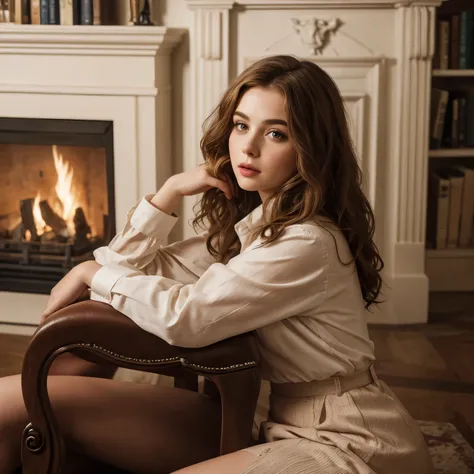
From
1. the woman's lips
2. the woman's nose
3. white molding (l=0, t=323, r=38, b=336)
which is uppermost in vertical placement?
the woman's nose

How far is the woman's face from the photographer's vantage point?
4.80 ft

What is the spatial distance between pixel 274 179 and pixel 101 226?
2.12m

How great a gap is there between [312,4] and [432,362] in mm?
1393

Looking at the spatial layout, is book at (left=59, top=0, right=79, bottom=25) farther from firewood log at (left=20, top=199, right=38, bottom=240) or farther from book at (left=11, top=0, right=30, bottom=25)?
firewood log at (left=20, top=199, right=38, bottom=240)

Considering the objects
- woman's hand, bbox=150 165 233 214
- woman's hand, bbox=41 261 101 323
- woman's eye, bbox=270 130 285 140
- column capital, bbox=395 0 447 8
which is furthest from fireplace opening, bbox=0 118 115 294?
woman's eye, bbox=270 130 285 140

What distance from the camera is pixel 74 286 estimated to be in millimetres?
1593

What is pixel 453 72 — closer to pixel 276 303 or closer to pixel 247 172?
pixel 247 172

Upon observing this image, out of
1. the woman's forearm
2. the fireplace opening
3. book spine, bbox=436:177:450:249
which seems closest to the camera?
the woman's forearm

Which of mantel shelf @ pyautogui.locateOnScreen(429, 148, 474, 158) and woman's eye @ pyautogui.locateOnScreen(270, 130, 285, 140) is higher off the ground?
woman's eye @ pyautogui.locateOnScreen(270, 130, 285, 140)

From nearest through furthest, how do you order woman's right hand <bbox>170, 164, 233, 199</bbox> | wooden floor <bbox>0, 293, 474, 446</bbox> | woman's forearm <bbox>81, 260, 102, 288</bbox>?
woman's forearm <bbox>81, 260, 102, 288</bbox> < woman's right hand <bbox>170, 164, 233, 199</bbox> < wooden floor <bbox>0, 293, 474, 446</bbox>

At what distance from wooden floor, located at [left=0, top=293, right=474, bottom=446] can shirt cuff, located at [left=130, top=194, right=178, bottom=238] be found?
3.57 feet

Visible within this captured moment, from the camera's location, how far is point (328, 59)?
320 cm

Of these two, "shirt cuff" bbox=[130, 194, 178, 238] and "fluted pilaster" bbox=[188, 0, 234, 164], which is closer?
"shirt cuff" bbox=[130, 194, 178, 238]

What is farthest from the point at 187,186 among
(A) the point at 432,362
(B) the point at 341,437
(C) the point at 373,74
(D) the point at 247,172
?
(C) the point at 373,74
